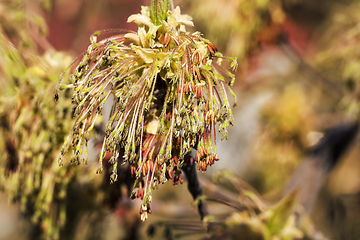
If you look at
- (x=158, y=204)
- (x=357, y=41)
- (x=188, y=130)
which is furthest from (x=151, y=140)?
(x=357, y=41)

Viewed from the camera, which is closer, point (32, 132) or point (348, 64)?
point (32, 132)

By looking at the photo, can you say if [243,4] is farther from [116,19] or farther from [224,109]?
[116,19]

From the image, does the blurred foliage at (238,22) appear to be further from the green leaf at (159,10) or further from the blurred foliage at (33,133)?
the green leaf at (159,10)

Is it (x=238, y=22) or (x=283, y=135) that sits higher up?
(x=238, y=22)

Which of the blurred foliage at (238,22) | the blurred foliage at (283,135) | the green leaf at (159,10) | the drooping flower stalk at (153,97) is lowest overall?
the drooping flower stalk at (153,97)

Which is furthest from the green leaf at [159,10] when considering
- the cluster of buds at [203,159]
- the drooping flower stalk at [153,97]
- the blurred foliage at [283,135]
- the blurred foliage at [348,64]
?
the blurred foliage at [283,135]

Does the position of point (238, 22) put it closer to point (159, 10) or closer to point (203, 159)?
point (159, 10)

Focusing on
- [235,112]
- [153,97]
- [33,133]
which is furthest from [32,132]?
[235,112]
